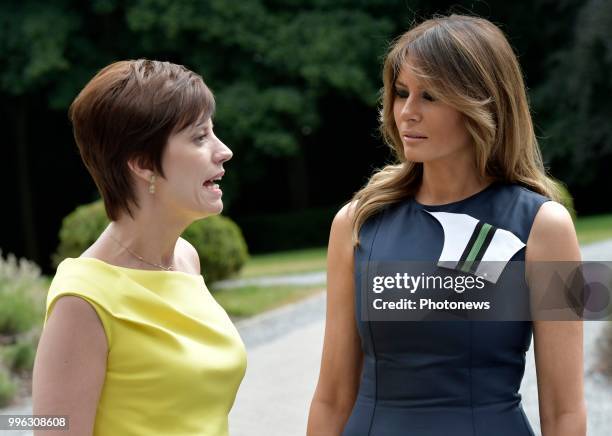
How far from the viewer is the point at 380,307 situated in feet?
7.96

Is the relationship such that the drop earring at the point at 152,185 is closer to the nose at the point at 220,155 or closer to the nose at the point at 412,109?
the nose at the point at 220,155

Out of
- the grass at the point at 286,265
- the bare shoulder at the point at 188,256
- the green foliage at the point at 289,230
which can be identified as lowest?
the green foliage at the point at 289,230

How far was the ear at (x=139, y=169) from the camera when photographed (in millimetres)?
2188

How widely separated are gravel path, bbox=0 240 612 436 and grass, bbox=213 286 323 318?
383 mm

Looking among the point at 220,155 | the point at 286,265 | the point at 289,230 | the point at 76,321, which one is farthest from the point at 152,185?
the point at 289,230

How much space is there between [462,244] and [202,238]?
30.5ft

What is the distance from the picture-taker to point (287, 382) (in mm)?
7730

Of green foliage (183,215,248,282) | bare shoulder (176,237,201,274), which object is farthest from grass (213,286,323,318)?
bare shoulder (176,237,201,274)

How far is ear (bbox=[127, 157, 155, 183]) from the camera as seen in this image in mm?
2188

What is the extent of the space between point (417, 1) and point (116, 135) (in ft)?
80.4

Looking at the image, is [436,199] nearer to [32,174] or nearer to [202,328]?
[202,328]

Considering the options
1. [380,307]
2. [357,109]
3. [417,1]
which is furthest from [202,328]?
[357,109]

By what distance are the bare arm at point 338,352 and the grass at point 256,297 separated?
26.7 ft

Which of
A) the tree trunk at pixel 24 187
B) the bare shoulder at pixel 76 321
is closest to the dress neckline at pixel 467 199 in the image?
the bare shoulder at pixel 76 321
